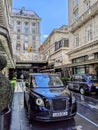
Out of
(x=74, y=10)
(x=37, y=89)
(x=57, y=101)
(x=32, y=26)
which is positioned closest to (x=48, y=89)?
(x=37, y=89)

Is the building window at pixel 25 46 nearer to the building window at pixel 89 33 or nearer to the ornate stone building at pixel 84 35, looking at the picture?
the ornate stone building at pixel 84 35

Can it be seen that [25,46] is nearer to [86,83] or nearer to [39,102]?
[86,83]

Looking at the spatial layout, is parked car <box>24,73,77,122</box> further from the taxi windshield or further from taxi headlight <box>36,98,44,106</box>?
the taxi windshield

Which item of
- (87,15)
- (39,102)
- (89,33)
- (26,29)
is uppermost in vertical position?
(26,29)

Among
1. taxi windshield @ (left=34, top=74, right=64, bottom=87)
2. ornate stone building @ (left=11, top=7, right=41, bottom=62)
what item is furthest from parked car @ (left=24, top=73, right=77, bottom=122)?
ornate stone building @ (left=11, top=7, right=41, bottom=62)

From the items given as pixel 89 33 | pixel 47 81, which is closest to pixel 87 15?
pixel 89 33

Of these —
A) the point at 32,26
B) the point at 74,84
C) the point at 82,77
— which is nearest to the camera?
the point at 82,77

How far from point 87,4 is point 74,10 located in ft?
14.2

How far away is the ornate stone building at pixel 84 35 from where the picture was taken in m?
20.1

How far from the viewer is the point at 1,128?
3.22m

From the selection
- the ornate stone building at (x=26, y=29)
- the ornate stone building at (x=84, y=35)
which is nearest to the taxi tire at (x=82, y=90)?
the ornate stone building at (x=84, y=35)

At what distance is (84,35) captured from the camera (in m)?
23.5

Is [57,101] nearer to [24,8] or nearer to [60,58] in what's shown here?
[60,58]

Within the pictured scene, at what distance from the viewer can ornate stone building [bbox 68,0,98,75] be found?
20094 mm
